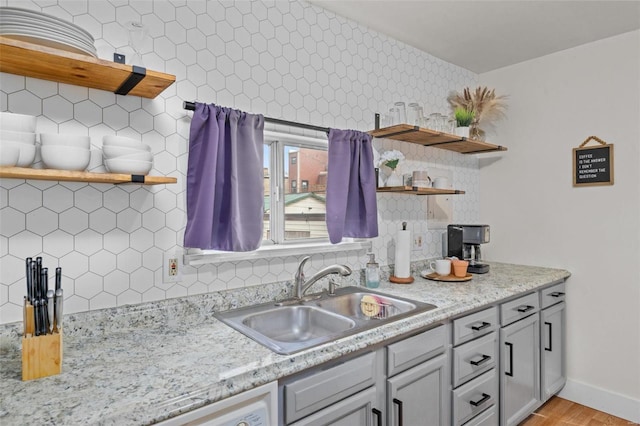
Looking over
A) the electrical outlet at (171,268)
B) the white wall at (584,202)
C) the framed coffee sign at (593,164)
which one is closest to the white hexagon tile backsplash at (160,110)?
the electrical outlet at (171,268)

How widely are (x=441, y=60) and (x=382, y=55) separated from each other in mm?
692

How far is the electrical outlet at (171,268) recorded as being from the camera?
1.64 metres

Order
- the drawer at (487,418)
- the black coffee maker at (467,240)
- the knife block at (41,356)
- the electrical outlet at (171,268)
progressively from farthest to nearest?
the black coffee maker at (467,240), the drawer at (487,418), the electrical outlet at (171,268), the knife block at (41,356)

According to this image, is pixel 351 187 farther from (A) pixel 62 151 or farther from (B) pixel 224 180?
(A) pixel 62 151

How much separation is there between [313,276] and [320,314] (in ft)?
0.67

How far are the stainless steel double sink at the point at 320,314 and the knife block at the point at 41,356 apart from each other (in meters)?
0.60

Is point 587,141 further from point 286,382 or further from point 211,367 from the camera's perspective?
point 211,367

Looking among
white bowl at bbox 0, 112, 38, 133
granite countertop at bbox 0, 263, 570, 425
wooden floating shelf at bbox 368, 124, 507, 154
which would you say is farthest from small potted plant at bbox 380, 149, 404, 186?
white bowl at bbox 0, 112, 38, 133

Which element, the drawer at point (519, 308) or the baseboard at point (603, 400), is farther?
the baseboard at point (603, 400)

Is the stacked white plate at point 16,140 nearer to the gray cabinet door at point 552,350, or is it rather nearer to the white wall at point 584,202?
the gray cabinet door at point 552,350

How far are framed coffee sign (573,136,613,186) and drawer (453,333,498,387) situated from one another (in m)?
1.39

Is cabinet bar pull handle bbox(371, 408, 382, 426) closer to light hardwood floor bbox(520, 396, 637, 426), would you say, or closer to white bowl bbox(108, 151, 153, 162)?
white bowl bbox(108, 151, 153, 162)

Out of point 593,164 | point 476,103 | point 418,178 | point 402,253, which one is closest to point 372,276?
point 402,253

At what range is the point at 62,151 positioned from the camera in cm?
121
